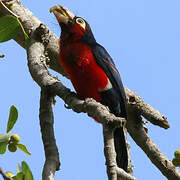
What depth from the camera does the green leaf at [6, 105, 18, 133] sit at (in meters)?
2.87

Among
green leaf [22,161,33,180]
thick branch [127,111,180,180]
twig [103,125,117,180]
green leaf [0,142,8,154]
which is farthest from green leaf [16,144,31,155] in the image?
thick branch [127,111,180,180]

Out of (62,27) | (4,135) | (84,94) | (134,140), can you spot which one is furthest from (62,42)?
(4,135)

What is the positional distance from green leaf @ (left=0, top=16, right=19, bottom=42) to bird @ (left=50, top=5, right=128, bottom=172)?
4.90 feet

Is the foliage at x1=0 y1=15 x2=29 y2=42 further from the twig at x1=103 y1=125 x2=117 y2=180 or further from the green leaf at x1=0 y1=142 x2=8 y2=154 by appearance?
the twig at x1=103 y1=125 x2=117 y2=180

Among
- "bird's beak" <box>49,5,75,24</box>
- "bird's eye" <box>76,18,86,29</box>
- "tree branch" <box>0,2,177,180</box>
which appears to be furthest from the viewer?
"bird's eye" <box>76,18,86,29</box>

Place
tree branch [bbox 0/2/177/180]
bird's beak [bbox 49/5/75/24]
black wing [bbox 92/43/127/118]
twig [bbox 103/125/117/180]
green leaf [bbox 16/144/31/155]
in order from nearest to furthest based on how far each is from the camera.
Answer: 1. twig [bbox 103/125/117/180]
2. green leaf [bbox 16/144/31/155]
3. tree branch [bbox 0/2/177/180]
4. black wing [bbox 92/43/127/118]
5. bird's beak [bbox 49/5/75/24]

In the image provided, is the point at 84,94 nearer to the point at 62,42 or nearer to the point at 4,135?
the point at 62,42

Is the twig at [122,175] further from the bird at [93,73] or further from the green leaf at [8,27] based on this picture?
the bird at [93,73]

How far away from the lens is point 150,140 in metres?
4.46

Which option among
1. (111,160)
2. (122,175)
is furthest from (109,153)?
(122,175)

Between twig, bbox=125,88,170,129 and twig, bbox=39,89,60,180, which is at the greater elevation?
twig, bbox=125,88,170,129

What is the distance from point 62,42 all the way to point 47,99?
1.31 meters

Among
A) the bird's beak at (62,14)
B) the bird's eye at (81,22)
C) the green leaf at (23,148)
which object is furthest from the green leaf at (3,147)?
the bird's eye at (81,22)

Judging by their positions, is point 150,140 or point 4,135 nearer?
point 4,135
